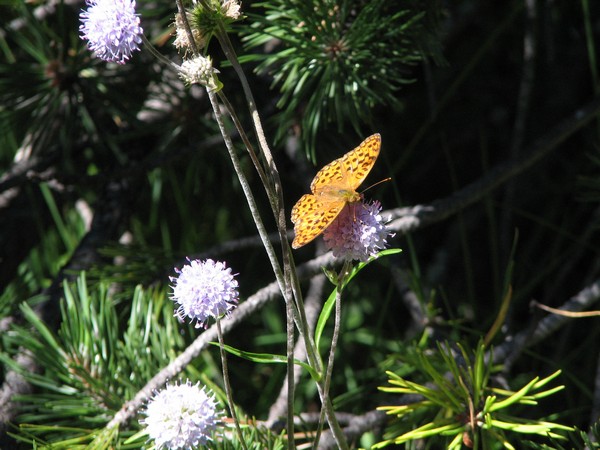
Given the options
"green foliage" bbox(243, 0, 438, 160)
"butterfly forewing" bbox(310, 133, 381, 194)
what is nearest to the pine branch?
"green foliage" bbox(243, 0, 438, 160)

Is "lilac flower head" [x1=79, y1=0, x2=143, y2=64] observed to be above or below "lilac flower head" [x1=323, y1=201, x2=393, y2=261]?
above

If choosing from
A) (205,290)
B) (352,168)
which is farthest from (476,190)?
(205,290)

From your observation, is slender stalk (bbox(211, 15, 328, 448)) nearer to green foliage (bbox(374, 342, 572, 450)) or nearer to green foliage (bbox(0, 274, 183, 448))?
green foliage (bbox(374, 342, 572, 450))

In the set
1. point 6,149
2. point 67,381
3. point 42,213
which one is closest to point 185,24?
point 67,381

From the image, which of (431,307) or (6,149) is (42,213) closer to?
(6,149)

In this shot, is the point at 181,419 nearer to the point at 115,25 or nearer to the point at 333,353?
the point at 333,353

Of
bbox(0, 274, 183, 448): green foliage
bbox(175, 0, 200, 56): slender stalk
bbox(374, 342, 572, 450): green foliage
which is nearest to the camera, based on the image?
bbox(175, 0, 200, 56): slender stalk
